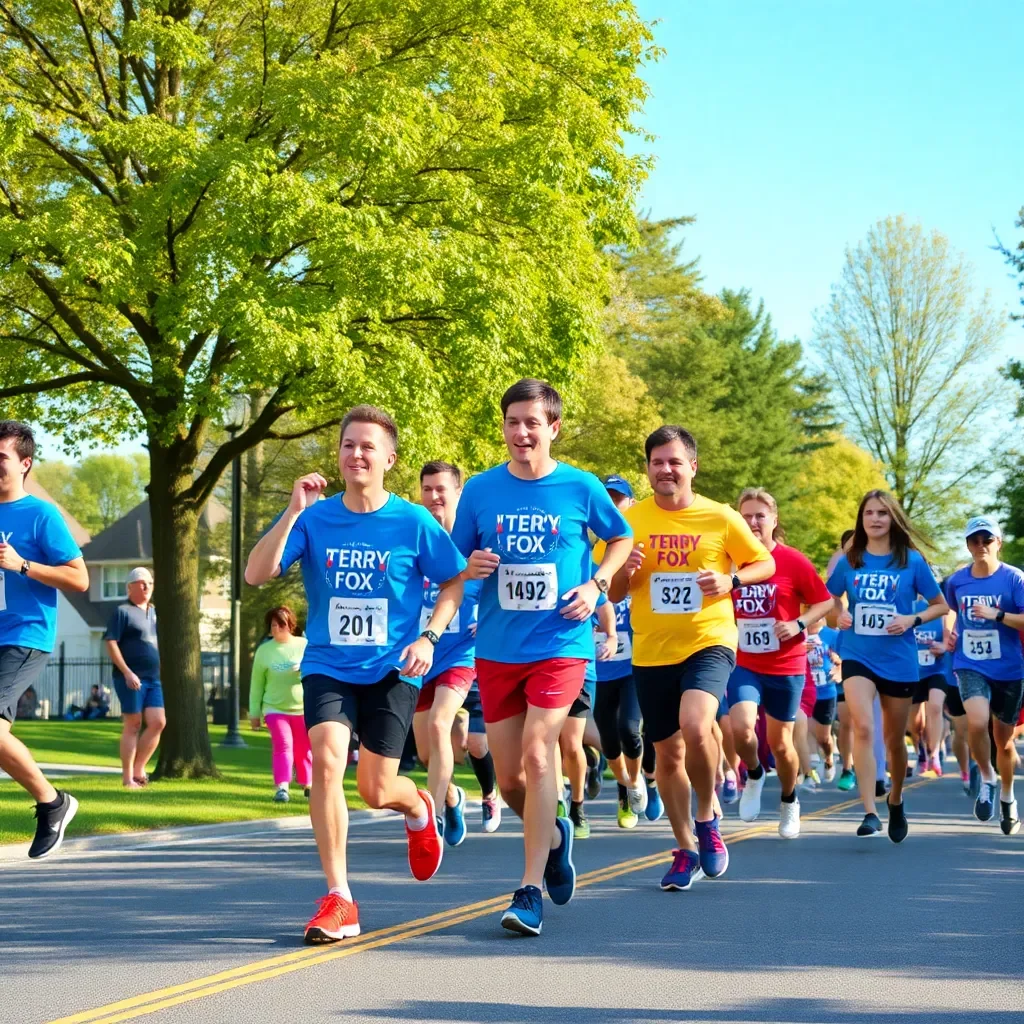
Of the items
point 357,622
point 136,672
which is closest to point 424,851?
point 357,622

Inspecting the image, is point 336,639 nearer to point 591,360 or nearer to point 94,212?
point 94,212

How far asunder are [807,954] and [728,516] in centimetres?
272

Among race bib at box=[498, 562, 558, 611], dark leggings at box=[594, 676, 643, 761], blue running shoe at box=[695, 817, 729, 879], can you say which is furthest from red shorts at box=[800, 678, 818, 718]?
race bib at box=[498, 562, 558, 611]

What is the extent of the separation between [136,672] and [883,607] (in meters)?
8.06

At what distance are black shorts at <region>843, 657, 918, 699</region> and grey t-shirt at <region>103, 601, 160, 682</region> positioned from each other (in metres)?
7.63

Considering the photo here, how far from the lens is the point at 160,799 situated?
15883 millimetres

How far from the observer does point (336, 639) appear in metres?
7.20

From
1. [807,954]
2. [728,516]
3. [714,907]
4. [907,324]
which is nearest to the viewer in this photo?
[807,954]

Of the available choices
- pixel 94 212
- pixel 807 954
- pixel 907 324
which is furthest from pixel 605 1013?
pixel 907 324

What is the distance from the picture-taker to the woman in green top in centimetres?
1645

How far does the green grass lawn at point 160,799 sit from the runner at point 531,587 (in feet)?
18.0

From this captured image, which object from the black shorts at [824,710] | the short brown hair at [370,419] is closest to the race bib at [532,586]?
the short brown hair at [370,419]

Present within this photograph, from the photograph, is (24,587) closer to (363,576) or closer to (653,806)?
(363,576)

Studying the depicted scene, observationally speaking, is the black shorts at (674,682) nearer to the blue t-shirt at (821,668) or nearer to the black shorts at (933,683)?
the blue t-shirt at (821,668)
